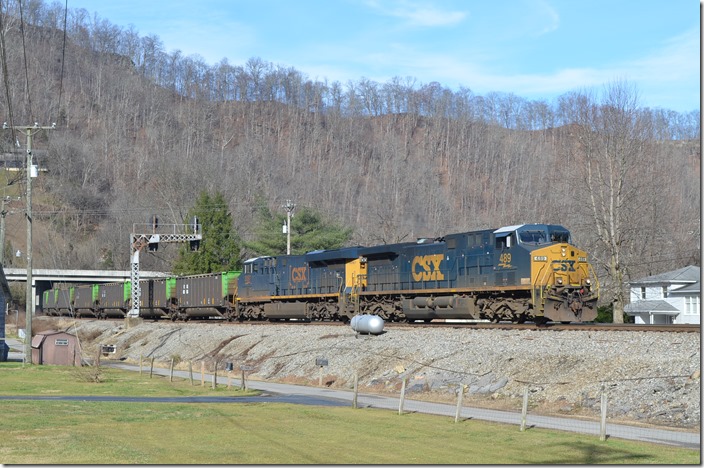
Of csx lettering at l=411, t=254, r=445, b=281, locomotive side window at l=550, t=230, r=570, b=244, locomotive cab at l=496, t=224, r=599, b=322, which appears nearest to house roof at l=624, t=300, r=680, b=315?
csx lettering at l=411, t=254, r=445, b=281

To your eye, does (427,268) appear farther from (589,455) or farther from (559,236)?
(589,455)

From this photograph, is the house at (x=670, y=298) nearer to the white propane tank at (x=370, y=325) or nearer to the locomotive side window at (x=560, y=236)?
the locomotive side window at (x=560, y=236)

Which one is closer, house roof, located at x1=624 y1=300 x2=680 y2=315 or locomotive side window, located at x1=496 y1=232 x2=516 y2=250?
locomotive side window, located at x1=496 y1=232 x2=516 y2=250

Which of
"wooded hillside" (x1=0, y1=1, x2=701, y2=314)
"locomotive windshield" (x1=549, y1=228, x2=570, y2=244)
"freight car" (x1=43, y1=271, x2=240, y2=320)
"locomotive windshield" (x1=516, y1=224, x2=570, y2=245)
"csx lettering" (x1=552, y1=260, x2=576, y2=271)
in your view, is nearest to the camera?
"csx lettering" (x1=552, y1=260, x2=576, y2=271)

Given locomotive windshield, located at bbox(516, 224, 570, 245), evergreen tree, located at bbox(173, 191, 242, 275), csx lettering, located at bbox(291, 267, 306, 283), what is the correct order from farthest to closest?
evergreen tree, located at bbox(173, 191, 242, 275) → csx lettering, located at bbox(291, 267, 306, 283) → locomotive windshield, located at bbox(516, 224, 570, 245)

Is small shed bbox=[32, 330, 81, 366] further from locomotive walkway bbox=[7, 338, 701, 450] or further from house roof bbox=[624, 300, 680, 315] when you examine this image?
house roof bbox=[624, 300, 680, 315]

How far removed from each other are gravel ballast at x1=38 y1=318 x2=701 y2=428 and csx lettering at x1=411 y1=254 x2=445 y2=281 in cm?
299

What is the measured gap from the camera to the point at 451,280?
34188mm

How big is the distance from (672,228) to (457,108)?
129934mm

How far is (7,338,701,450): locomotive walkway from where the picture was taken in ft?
56.8

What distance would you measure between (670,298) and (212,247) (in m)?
46.0

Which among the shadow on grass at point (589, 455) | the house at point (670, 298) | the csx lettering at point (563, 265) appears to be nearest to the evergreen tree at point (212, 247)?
the house at point (670, 298)

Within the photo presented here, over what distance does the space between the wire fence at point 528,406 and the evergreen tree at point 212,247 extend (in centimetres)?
5523

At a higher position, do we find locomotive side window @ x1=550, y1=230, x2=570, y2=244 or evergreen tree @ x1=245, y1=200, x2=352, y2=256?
evergreen tree @ x1=245, y1=200, x2=352, y2=256
